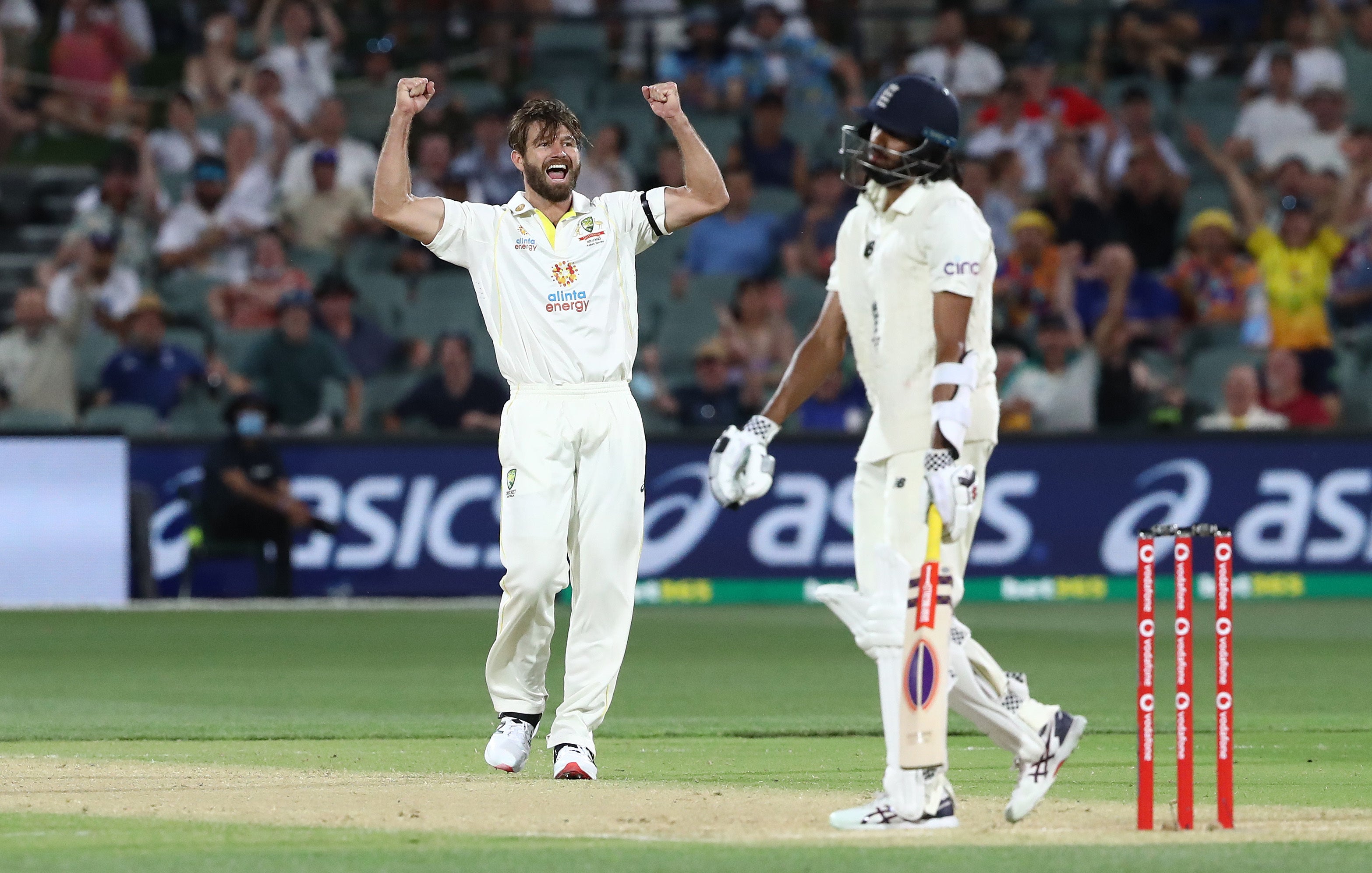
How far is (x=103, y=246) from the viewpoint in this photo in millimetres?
17531

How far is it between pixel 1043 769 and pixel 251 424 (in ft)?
33.7

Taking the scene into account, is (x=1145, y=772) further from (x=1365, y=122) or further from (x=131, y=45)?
(x=131, y=45)

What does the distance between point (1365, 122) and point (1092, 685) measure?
387 inches

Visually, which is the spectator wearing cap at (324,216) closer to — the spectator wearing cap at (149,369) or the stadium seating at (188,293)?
the stadium seating at (188,293)

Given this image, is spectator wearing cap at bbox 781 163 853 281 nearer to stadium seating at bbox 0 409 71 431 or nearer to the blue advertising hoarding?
the blue advertising hoarding

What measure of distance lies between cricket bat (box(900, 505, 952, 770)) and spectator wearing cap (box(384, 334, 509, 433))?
34.0ft

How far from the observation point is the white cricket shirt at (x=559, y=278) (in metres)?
7.73

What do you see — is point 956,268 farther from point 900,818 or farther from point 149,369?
point 149,369

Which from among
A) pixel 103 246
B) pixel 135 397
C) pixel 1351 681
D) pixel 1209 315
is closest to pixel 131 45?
pixel 103 246

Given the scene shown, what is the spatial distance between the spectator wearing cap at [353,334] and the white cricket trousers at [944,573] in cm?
1101

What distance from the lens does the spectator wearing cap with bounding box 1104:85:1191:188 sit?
18469 millimetres

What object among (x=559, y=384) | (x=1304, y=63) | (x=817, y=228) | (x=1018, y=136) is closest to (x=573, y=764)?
(x=559, y=384)

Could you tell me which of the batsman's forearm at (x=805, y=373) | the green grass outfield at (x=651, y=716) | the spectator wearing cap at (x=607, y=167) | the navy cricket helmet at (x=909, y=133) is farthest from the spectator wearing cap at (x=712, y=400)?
the navy cricket helmet at (x=909, y=133)

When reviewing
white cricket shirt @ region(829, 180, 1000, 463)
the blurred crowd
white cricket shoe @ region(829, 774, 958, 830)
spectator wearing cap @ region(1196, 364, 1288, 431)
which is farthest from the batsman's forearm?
spectator wearing cap @ region(1196, 364, 1288, 431)
